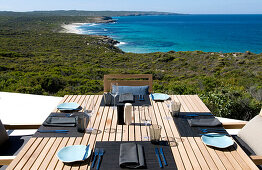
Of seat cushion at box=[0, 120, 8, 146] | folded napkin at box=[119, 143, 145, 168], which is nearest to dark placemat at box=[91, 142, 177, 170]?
folded napkin at box=[119, 143, 145, 168]

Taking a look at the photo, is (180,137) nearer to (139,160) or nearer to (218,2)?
(139,160)

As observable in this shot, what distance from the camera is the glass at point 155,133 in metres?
1.95

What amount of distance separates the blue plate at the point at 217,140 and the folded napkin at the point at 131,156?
0.61 m

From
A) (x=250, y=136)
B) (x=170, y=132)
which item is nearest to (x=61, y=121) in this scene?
(x=170, y=132)

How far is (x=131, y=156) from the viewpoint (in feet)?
5.83

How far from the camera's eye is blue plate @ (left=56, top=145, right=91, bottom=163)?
1753mm

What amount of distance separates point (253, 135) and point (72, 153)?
1934mm

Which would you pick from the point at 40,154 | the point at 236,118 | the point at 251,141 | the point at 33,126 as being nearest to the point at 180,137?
the point at 251,141

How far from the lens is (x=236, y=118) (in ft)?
15.0

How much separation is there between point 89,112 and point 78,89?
5.04m

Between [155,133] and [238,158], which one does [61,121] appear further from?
[238,158]

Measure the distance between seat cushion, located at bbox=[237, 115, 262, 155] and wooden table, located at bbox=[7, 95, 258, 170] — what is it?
2.03ft

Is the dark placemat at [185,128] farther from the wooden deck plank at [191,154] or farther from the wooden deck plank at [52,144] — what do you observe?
the wooden deck plank at [52,144]

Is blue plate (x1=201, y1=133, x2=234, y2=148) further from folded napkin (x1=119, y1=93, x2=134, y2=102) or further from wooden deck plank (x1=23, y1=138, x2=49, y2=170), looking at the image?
wooden deck plank (x1=23, y1=138, x2=49, y2=170)
